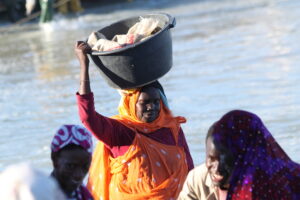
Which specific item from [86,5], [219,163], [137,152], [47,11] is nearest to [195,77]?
Result: [137,152]

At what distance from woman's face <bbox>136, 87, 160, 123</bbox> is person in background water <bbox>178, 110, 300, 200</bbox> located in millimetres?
1710

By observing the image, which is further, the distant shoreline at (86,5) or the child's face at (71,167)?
the distant shoreline at (86,5)

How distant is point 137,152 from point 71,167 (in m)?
1.71

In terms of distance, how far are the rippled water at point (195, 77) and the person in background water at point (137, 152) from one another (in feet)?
7.71

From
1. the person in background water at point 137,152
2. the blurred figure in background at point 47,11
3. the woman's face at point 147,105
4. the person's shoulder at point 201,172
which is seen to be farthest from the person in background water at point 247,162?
the blurred figure in background at point 47,11

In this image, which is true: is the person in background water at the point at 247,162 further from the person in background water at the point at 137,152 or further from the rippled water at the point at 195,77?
the rippled water at the point at 195,77

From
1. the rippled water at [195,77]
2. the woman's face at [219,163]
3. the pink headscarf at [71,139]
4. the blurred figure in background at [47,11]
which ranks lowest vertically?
the blurred figure in background at [47,11]

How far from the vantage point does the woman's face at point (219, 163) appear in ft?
12.5

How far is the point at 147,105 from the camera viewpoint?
5.57m

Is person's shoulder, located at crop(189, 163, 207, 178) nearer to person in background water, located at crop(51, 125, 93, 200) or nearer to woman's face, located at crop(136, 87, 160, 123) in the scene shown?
person in background water, located at crop(51, 125, 93, 200)

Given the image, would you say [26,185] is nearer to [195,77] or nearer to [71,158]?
[71,158]

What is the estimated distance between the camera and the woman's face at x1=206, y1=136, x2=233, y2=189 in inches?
150

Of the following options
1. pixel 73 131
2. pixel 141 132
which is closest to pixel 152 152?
pixel 141 132

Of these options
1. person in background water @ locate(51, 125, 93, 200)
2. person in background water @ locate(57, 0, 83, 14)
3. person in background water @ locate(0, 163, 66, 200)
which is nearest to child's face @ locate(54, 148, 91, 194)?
person in background water @ locate(51, 125, 93, 200)
